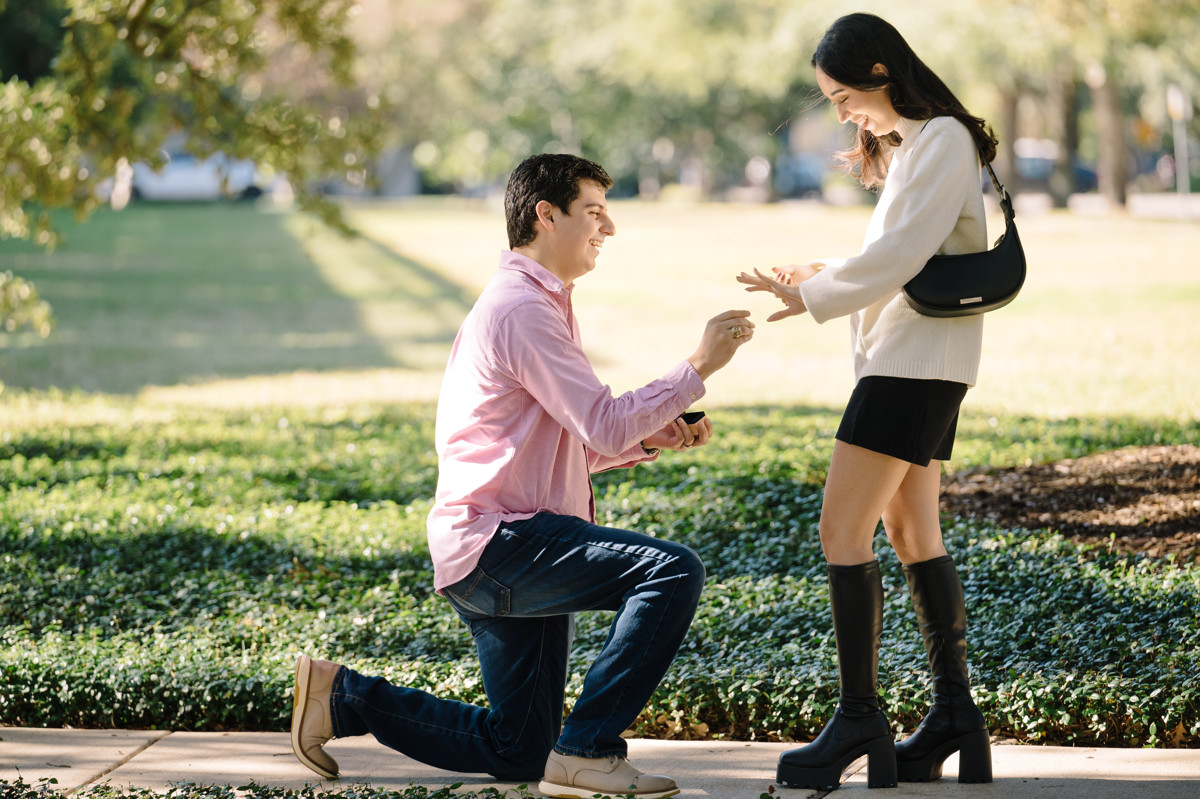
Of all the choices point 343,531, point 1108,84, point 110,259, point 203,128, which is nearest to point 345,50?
point 203,128

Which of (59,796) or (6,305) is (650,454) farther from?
(6,305)

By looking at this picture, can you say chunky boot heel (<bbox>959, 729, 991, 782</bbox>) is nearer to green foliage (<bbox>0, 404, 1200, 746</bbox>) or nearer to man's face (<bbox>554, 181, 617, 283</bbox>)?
green foliage (<bbox>0, 404, 1200, 746</bbox>)

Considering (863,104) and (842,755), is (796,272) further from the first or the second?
(842,755)

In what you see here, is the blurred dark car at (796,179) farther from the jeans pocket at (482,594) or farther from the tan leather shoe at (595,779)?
the tan leather shoe at (595,779)

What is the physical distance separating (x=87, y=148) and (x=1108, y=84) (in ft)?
103

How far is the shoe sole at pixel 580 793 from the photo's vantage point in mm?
3332

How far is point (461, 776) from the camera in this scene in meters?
3.73

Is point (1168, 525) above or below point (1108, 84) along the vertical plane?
below

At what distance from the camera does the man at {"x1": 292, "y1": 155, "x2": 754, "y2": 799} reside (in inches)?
131

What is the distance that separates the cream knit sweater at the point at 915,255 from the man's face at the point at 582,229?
586mm

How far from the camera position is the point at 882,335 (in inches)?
131

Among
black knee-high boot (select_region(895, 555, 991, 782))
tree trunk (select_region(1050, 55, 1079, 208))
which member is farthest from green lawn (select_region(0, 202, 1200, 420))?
tree trunk (select_region(1050, 55, 1079, 208))

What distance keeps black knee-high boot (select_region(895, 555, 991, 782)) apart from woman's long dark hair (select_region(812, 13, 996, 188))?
113 cm

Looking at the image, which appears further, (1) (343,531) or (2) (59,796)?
(1) (343,531)
